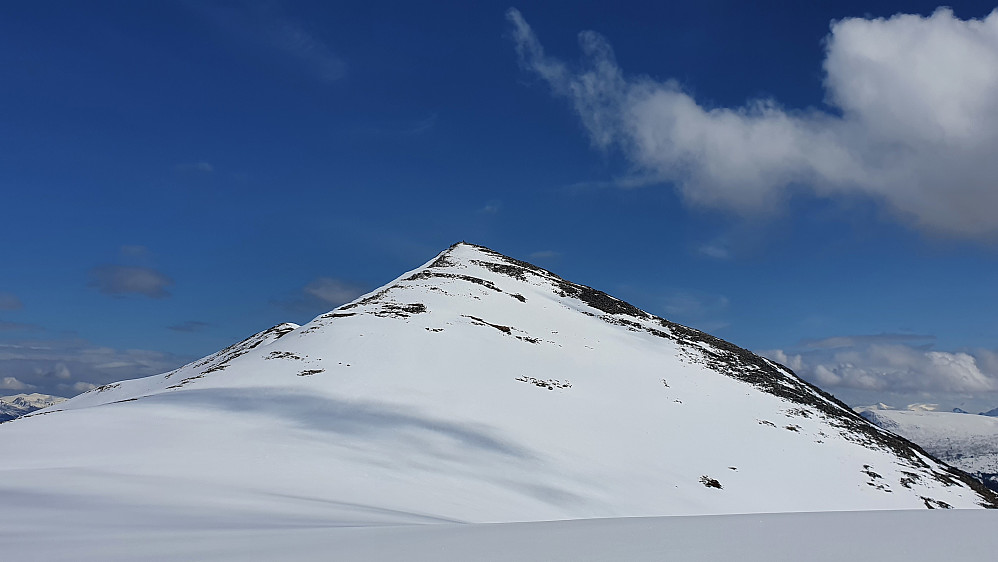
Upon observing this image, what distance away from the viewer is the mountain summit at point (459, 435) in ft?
53.3

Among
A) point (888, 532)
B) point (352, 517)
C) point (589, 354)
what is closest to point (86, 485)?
point (352, 517)

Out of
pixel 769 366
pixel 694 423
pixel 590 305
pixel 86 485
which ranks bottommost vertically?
pixel 86 485

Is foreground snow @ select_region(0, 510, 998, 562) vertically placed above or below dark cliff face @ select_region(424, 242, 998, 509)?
below

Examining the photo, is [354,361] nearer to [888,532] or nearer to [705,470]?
[705,470]

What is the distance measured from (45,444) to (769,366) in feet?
219

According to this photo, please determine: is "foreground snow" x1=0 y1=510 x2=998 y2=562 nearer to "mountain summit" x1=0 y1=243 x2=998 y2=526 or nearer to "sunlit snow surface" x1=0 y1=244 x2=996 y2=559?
"sunlit snow surface" x1=0 y1=244 x2=996 y2=559

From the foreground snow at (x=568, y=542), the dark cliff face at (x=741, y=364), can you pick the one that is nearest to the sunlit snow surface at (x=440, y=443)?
the foreground snow at (x=568, y=542)

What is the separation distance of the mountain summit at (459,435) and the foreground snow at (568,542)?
2309 millimetres

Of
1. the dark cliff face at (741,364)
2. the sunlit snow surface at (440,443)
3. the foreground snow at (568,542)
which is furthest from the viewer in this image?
the dark cliff face at (741,364)

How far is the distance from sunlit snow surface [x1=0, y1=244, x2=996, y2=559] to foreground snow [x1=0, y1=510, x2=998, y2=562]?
0.13 meters

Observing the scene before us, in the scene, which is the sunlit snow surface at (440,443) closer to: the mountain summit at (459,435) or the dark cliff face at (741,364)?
the mountain summit at (459,435)

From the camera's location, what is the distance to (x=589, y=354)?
5234 centimetres

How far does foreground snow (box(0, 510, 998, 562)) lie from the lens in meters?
6.99

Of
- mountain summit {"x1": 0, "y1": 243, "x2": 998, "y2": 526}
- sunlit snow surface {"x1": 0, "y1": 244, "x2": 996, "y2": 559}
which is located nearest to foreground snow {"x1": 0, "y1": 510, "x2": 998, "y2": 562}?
sunlit snow surface {"x1": 0, "y1": 244, "x2": 996, "y2": 559}
